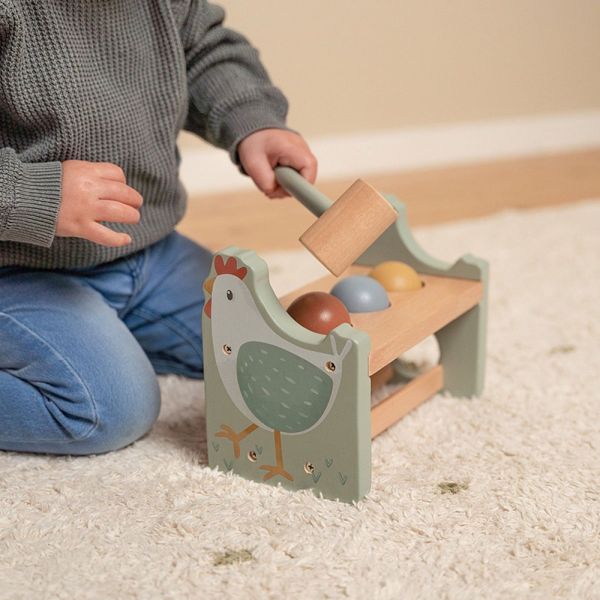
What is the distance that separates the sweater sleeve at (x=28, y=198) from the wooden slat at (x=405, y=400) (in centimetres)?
31

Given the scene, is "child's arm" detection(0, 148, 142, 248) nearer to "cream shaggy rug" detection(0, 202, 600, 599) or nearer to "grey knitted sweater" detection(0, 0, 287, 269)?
"grey knitted sweater" detection(0, 0, 287, 269)

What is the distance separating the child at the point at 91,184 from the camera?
737mm

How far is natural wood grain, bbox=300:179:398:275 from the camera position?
2.30ft

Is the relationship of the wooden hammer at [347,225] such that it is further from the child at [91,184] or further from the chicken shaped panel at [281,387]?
the child at [91,184]

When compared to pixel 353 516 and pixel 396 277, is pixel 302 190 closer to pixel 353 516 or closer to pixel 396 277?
pixel 396 277

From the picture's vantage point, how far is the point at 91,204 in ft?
2.38

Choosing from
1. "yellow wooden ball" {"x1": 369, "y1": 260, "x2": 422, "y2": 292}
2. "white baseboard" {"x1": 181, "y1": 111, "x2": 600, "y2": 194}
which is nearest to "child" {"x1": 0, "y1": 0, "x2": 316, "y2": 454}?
"yellow wooden ball" {"x1": 369, "y1": 260, "x2": 422, "y2": 292}

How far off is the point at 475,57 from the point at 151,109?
1438 millimetres

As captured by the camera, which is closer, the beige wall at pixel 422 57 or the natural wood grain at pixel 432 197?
the natural wood grain at pixel 432 197

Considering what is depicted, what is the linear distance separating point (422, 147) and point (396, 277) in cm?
135

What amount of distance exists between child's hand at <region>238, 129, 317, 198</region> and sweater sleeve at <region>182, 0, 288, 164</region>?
0.5 inches

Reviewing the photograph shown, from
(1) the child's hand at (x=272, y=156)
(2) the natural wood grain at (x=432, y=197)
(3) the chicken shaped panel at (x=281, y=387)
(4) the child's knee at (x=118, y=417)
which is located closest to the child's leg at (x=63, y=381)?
(4) the child's knee at (x=118, y=417)

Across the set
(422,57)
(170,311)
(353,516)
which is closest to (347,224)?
(353,516)

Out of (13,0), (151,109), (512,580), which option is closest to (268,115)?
(151,109)
